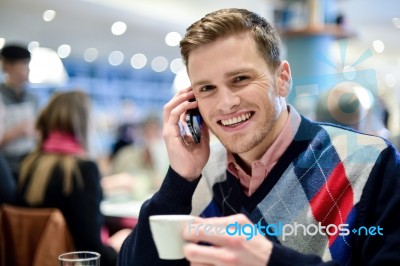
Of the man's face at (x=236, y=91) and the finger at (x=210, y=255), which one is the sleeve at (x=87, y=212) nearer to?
the man's face at (x=236, y=91)

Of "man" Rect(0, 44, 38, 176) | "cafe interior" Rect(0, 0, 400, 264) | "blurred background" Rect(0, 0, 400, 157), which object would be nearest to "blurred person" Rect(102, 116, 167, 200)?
"cafe interior" Rect(0, 0, 400, 264)

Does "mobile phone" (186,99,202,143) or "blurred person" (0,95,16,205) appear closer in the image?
"mobile phone" (186,99,202,143)

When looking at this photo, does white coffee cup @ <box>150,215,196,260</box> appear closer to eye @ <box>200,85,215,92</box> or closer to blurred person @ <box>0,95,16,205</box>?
eye @ <box>200,85,215,92</box>

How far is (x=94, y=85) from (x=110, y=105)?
0.50 metres

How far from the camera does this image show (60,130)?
6.67ft

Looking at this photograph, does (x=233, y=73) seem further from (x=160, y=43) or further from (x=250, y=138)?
(x=160, y=43)

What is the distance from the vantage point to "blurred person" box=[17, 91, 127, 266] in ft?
6.28

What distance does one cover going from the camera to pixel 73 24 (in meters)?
5.58

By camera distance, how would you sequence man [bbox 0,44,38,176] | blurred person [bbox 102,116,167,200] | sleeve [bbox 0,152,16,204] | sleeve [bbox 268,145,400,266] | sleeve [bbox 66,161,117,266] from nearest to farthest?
1. sleeve [bbox 268,145,400,266]
2. sleeve [bbox 66,161,117,266]
3. sleeve [bbox 0,152,16,204]
4. blurred person [bbox 102,116,167,200]
5. man [bbox 0,44,38,176]

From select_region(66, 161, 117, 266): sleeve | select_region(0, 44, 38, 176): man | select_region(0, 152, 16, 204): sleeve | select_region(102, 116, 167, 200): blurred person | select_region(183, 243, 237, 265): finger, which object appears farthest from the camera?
select_region(0, 44, 38, 176): man

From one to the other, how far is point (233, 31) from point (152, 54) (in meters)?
1.68

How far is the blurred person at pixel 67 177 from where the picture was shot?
6.28 ft

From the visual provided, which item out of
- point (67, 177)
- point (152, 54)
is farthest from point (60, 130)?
point (152, 54)

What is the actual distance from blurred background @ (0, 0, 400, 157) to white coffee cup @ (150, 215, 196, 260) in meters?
0.39
